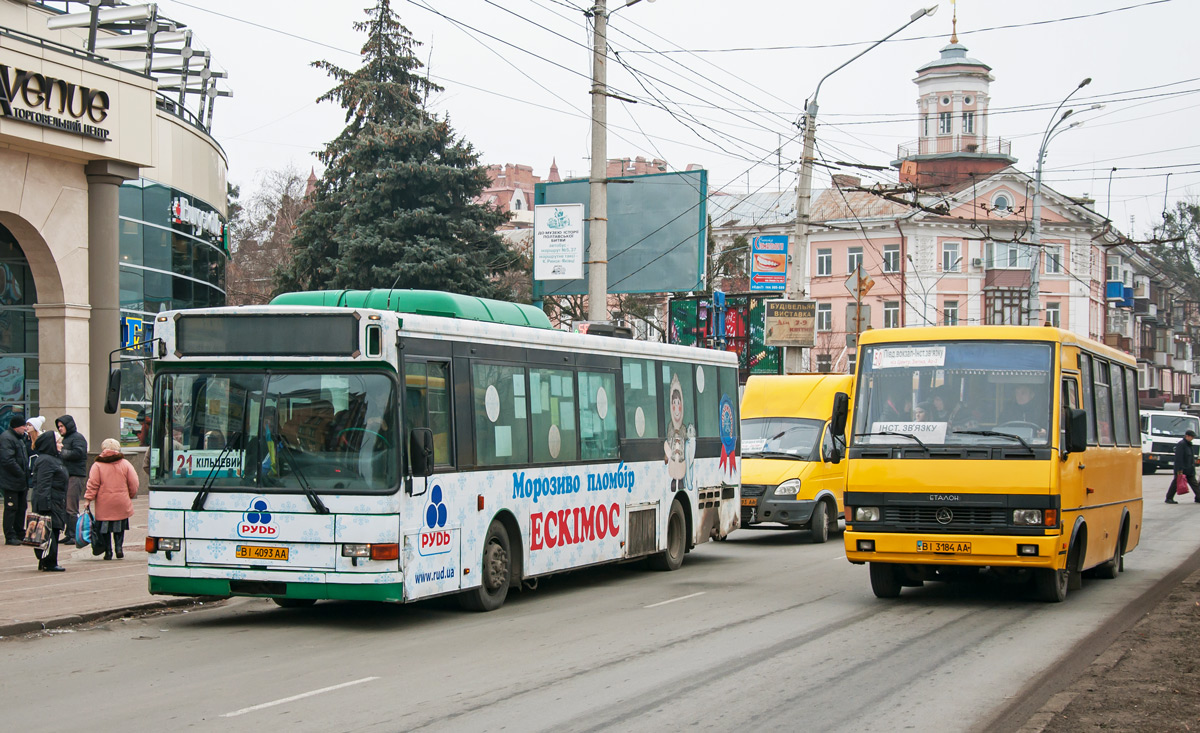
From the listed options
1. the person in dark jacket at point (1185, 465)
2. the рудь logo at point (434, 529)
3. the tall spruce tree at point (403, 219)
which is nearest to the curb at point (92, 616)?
the рудь logo at point (434, 529)

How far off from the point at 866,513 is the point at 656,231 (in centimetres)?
2411

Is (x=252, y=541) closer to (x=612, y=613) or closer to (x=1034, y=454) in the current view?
(x=612, y=613)

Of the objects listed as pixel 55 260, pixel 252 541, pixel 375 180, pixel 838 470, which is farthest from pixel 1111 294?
pixel 252 541

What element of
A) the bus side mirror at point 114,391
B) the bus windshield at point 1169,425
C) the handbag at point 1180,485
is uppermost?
the bus side mirror at point 114,391

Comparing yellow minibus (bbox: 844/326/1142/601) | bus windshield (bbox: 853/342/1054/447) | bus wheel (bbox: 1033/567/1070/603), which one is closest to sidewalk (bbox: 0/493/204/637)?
yellow minibus (bbox: 844/326/1142/601)

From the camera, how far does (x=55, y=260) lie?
23.8 metres

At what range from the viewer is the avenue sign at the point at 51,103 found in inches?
845

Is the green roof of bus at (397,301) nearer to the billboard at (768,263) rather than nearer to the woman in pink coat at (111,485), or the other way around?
the woman in pink coat at (111,485)

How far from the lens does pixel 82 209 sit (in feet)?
80.0

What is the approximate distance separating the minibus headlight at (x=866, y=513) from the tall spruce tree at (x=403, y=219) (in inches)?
939

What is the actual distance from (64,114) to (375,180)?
46.3 ft

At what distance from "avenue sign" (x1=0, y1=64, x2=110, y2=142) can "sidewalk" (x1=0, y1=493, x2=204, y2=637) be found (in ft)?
26.9

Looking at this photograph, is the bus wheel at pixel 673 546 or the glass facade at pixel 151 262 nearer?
the bus wheel at pixel 673 546

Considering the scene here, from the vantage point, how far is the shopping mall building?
74.2 ft
